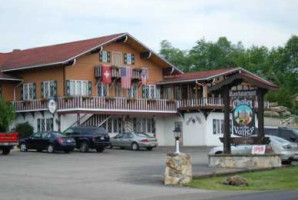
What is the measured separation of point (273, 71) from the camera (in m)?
101

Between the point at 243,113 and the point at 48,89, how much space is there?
25.6 meters

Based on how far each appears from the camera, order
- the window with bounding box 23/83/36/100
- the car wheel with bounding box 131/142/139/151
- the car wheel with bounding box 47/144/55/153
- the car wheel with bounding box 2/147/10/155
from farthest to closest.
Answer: the window with bounding box 23/83/36/100, the car wheel with bounding box 131/142/139/151, the car wheel with bounding box 47/144/55/153, the car wheel with bounding box 2/147/10/155

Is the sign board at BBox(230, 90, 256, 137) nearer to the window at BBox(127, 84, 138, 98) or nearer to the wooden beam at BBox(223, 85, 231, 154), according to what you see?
the wooden beam at BBox(223, 85, 231, 154)

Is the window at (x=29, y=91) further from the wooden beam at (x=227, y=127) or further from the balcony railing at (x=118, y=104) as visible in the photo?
the wooden beam at (x=227, y=127)

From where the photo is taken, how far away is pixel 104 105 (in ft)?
156

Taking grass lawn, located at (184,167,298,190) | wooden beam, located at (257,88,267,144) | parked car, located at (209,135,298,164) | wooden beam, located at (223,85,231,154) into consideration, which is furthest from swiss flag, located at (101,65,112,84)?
grass lawn, located at (184,167,298,190)

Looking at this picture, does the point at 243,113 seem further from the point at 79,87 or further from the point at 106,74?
the point at 106,74

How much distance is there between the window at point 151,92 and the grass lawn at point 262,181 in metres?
30.6

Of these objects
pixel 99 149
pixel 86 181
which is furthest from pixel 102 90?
pixel 86 181

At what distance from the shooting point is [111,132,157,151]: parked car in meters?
44.0

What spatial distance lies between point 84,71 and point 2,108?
908 cm

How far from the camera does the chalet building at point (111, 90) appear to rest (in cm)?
4788

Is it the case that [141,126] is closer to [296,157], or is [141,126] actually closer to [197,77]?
[197,77]

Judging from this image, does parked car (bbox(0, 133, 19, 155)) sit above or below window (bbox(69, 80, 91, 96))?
below
